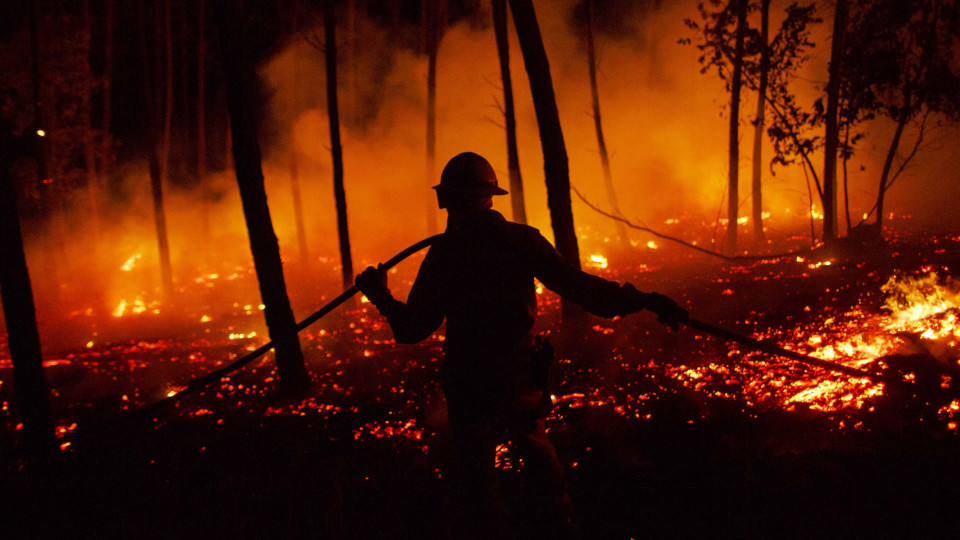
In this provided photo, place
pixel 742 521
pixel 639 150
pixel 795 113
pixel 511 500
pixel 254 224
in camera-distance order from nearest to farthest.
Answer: pixel 742 521, pixel 511 500, pixel 254 224, pixel 795 113, pixel 639 150

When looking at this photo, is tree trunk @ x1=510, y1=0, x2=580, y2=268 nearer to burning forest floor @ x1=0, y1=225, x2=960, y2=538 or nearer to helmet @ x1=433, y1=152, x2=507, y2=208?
burning forest floor @ x1=0, y1=225, x2=960, y2=538

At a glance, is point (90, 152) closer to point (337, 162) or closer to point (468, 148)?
point (337, 162)

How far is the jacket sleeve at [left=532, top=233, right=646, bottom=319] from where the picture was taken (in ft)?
10.3

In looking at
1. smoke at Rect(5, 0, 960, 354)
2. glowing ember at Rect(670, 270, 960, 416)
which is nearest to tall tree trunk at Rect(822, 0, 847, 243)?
glowing ember at Rect(670, 270, 960, 416)

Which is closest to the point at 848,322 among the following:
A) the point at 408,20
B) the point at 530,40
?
the point at 530,40

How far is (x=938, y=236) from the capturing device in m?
14.5

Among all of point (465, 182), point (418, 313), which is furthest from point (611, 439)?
point (465, 182)

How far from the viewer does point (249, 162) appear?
6.14 meters

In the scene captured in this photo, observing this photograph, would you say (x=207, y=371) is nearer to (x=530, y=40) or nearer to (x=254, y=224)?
(x=254, y=224)

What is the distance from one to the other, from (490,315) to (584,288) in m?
0.57

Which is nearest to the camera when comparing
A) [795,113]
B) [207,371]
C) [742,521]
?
[742,521]

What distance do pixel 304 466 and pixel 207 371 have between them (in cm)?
534

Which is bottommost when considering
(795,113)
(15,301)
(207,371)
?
(15,301)

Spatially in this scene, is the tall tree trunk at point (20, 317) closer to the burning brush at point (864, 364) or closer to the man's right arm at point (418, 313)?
the man's right arm at point (418, 313)
